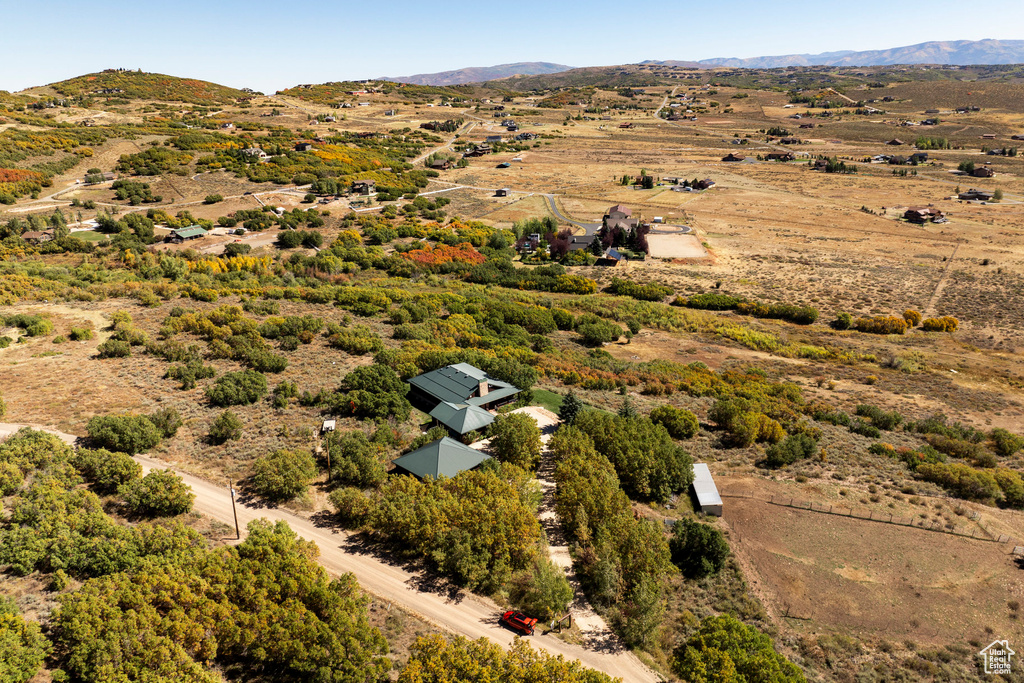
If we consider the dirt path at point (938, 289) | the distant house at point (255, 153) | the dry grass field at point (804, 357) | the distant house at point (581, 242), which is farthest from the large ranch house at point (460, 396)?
the distant house at point (255, 153)

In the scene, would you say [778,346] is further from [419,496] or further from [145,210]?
[145,210]

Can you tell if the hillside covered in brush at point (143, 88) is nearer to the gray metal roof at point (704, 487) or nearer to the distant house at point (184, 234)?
the distant house at point (184, 234)

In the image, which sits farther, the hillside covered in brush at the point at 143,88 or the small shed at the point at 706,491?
the hillside covered in brush at the point at 143,88

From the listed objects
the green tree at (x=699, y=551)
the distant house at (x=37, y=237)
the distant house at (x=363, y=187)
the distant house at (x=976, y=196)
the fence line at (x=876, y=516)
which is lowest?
the fence line at (x=876, y=516)

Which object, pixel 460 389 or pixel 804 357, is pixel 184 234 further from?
pixel 804 357

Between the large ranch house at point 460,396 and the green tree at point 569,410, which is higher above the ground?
the large ranch house at point 460,396

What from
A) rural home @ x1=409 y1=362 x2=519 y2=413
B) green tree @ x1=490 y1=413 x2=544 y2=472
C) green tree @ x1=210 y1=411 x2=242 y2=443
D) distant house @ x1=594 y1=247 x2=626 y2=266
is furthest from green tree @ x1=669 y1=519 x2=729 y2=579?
distant house @ x1=594 y1=247 x2=626 y2=266

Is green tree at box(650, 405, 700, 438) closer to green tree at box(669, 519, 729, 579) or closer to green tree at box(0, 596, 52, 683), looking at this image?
green tree at box(669, 519, 729, 579)

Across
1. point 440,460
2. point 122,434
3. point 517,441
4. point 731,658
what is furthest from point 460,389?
point 731,658
